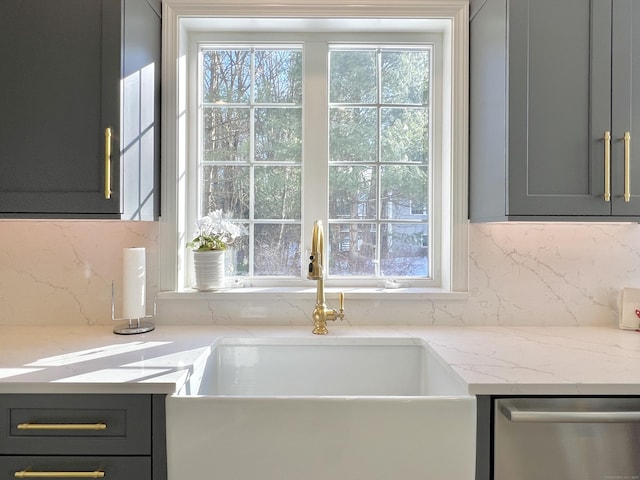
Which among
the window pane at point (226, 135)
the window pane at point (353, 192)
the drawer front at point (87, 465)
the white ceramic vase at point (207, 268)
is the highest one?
the window pane at point (226, 135)

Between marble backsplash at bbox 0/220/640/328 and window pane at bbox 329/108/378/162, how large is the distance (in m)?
0.60

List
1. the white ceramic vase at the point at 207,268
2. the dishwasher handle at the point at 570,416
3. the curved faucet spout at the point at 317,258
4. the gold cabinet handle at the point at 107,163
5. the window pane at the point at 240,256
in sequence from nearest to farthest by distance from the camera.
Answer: the dishwasher handle at the point at 570,416, the gold cabinet handle at the point at 107,163, the curved faucet spout at the point at 317,258, the white ceramic vase at the point at 207,268, the window pane at the point at 240,256

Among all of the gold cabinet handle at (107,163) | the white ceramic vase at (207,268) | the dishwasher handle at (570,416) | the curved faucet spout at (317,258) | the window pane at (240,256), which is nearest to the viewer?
the dishwasher handle at (570,416)

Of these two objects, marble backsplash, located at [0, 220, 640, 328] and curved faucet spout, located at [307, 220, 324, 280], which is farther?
marble backsplash, located at [0, 220, 640, 328]

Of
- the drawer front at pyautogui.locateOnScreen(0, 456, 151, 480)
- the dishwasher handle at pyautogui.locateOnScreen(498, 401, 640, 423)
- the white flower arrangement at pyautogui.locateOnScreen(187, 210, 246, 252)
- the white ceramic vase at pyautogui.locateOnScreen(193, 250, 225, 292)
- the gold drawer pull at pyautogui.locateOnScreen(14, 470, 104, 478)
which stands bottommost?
the gold drawer pull at pyautogui.locateOnScreen(14, 470, 104, 478)

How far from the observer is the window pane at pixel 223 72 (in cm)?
190

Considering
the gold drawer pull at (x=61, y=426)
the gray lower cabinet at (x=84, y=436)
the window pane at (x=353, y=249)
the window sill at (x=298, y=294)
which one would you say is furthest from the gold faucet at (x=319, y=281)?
the gold drawer pull at (x=61, y=426)

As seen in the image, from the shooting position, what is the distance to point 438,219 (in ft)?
6.16

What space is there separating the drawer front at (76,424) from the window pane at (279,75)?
1422 millimetres

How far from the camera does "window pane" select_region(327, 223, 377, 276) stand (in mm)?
1901

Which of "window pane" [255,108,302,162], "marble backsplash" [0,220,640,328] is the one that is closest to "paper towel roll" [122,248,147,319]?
"marble backsplash" [0,220,640,328]

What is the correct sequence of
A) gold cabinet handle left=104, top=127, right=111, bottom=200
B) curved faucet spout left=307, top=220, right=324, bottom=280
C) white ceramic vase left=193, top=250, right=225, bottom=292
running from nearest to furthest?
gold cabinet handle left=104, top=127, right=111, bottom=200, curved faucet spout left=307, top=220, right=324, bottom=280, white ceramic vase left=193, top=250, right=225, bottom=292

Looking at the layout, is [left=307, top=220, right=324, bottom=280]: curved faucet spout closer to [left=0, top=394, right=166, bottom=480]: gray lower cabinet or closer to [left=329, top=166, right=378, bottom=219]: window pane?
[left=329, top=166, right=378, bottom=219]: window pane

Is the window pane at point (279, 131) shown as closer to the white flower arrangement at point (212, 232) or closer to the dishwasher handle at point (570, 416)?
the white flower arrangement at point (212, 232)
